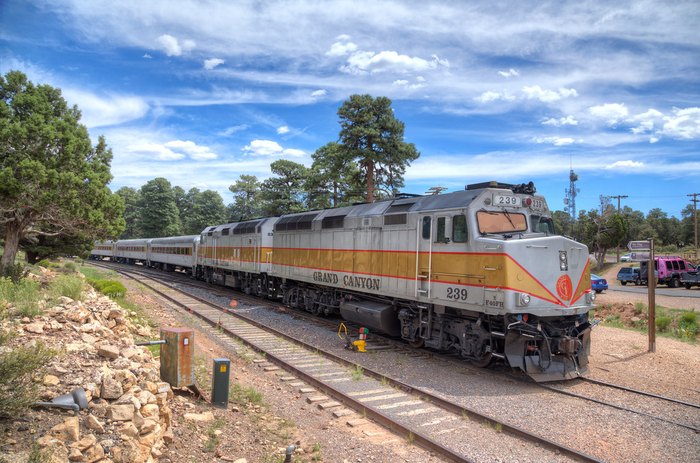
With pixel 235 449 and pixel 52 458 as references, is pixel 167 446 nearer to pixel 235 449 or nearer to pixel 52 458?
pixel 235 449

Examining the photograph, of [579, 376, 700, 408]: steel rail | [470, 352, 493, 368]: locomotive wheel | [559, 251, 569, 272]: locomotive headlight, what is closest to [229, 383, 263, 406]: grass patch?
[470, 352, 493, 368]: locomotive wheel

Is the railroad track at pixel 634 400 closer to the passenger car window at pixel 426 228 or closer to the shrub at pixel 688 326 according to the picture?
the passenger car window at pixel 426 228

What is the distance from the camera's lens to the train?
31.2 feet

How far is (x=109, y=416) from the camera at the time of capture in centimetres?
544

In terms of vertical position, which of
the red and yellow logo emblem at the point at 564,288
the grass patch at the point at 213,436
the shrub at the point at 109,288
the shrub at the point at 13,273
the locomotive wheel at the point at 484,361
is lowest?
the grass patch at the point at 213,436

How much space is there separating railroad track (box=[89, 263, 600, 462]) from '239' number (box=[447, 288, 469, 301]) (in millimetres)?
2339

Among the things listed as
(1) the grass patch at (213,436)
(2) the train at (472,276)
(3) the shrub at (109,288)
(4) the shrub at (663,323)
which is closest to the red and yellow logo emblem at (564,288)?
(2) the train at (472,276)

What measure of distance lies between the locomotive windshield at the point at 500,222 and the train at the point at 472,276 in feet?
0.08

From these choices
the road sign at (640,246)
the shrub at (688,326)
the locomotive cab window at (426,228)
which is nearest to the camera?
the locomotive cab window at (426,228)

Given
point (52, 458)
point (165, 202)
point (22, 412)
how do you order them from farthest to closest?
1. point (165, 202)
2. point (22, 412)
3. point (52, 458)

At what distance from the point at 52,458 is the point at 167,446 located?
1.81 m

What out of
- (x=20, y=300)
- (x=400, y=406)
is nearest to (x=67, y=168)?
(x=20, y=300)

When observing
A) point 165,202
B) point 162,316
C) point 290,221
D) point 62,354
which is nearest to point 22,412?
point 62,354

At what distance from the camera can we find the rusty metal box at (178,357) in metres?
7.46
